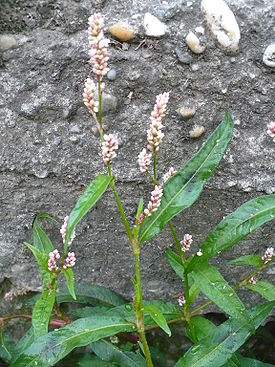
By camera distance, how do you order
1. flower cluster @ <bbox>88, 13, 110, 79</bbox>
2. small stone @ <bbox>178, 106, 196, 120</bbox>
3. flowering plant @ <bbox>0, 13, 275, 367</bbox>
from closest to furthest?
flower cluster @ <bbox>88, 13, 110, 79</bbox>
flowering plant @ <bbox>0, 13, 275, 367</bbox>
small stone @ <bbox>178, 106, 196, 120</bbox>

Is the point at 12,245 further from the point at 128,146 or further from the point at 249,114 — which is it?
the point at 249,114

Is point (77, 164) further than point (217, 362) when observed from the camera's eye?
Yes

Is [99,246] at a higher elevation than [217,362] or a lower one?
lower

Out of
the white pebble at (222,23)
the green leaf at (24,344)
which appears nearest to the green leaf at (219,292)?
the green leaf at (24,344)


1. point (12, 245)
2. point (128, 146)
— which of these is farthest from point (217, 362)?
point (12, 245)

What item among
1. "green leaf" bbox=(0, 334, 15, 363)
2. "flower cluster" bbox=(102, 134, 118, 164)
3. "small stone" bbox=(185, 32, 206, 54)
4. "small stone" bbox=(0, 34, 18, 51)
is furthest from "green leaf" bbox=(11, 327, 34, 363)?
"small stone" bbox=(185, 32, 206, 54)

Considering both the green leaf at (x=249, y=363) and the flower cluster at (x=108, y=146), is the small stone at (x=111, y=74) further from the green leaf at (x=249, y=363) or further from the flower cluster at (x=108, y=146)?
the green leaf at (x=249, y=363)

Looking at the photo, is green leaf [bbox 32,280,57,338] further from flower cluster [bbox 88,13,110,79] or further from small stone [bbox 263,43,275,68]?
small stone [bbox 263,43,275,68]
